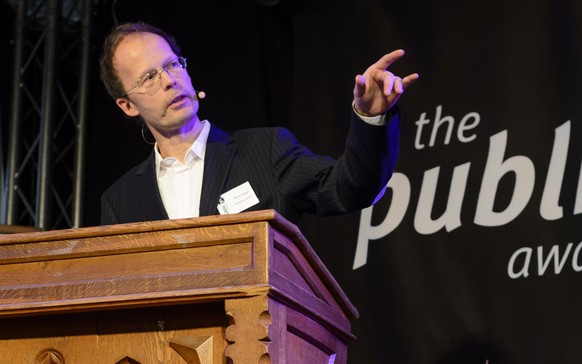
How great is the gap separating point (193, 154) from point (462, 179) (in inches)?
59.0

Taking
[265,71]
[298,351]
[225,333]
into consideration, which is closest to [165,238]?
[225,333]

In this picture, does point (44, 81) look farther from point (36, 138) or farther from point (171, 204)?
point (171, 204)

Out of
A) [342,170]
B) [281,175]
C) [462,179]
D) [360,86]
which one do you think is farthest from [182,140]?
[462,179]

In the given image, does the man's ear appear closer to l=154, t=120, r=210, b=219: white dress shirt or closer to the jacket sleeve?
l=154, t=120, r=210, b=219: white dress shirt

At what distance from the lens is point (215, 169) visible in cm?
243

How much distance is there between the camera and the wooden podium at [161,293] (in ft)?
5.03

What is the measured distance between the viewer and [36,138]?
4.59 meters

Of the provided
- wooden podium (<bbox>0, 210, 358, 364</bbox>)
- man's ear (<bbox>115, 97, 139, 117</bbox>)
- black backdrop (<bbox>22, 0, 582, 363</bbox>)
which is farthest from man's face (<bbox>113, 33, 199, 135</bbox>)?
black backdrop (<bbox>22, 0, 582, 363</bbox>)

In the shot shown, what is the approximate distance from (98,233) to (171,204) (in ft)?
3.03

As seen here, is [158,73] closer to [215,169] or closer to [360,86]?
[215,169]

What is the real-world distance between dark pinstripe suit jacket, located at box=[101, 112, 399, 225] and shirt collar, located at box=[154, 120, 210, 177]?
0.02 meters

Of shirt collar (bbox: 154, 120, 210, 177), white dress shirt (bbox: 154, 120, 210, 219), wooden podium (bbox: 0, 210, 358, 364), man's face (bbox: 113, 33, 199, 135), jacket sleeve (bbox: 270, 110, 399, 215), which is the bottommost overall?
wooden podium (bbox: 0, 210, 358, 364)

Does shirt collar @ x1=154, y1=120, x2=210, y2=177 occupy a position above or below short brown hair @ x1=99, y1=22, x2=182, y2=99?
below

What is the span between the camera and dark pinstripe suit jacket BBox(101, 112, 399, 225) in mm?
2095
